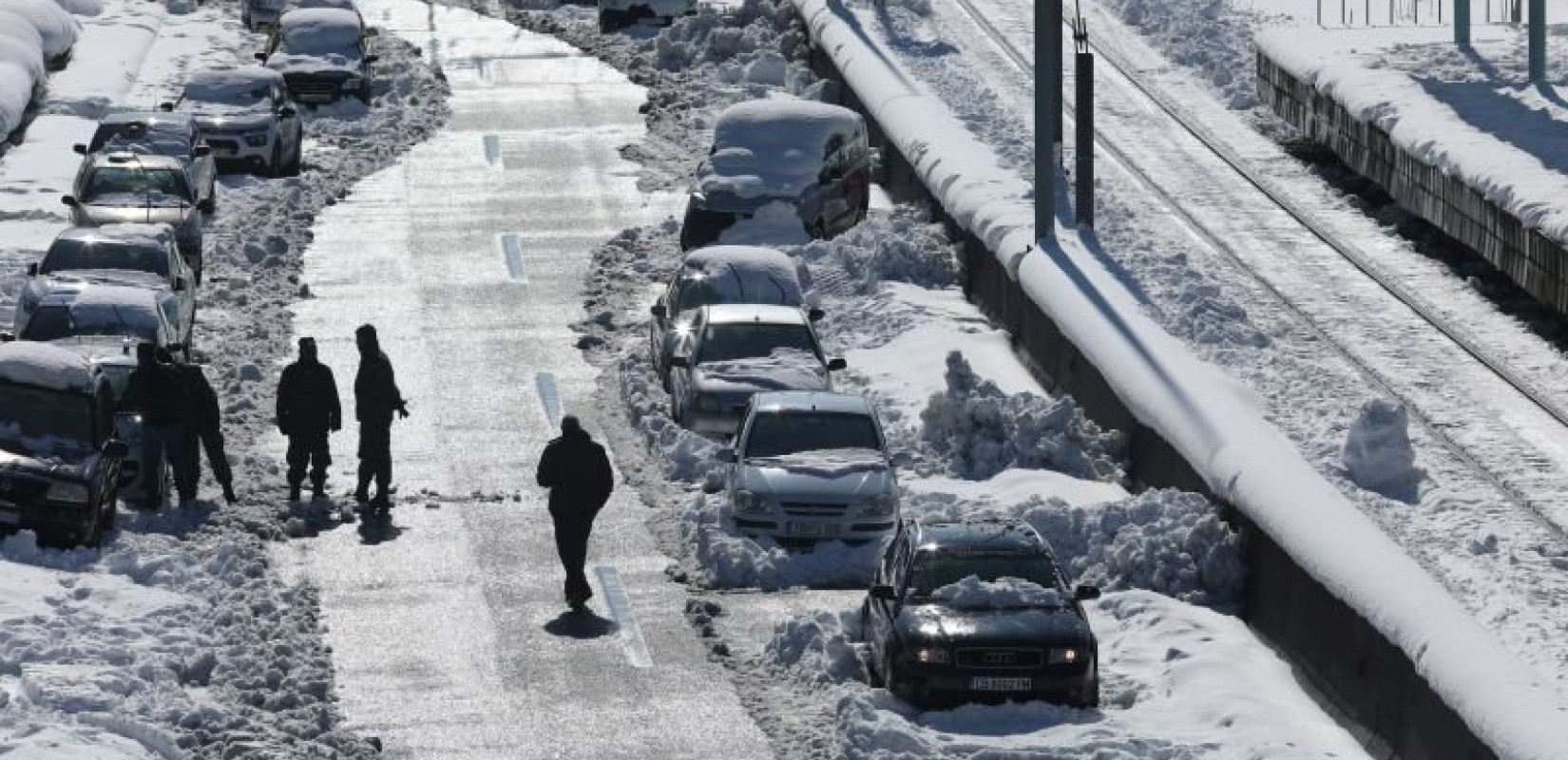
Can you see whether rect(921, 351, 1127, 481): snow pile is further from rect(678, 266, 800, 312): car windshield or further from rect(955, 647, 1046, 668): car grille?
rect(955, 647, 1046, 668): car grille

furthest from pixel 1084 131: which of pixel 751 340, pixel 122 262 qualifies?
pixel 122 262

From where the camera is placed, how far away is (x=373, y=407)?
89.1ft

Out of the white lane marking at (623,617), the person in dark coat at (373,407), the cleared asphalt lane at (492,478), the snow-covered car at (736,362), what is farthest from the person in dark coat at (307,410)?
the snow-covered car at (736,362)

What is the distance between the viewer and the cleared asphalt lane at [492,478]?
21594 millimetres

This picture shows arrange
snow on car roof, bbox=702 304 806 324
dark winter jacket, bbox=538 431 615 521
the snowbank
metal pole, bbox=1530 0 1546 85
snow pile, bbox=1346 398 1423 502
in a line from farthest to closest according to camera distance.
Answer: metal pole, bbox=1530 0 1546 85 < snow on car roof, bbox=702 304 806 324 < snow pile, bbox=1346 398 1423 502 < dark winter jacket, bbox=538 431 615 521 < the snowbank

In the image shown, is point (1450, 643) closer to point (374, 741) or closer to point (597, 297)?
point (374, 741)

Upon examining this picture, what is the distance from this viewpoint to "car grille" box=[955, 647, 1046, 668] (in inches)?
823

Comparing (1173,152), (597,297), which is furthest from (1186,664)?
(1173,152)

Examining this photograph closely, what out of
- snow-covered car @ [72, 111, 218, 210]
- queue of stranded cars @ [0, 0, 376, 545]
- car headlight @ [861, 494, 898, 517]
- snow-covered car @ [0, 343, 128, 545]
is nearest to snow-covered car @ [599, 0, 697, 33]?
queue of stranded cars @ [0, 0, 376, 545]

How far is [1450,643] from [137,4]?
4611 cm

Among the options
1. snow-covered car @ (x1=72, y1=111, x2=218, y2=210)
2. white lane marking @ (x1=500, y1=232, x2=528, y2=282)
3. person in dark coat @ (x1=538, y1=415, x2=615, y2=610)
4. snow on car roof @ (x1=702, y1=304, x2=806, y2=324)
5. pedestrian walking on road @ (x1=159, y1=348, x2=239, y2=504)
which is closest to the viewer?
person in dark coat @ (x1=538, y1=415, x2=615, y2=610)

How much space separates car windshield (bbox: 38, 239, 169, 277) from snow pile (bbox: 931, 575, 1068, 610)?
14.0 meters

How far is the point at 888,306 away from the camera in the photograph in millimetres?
34938

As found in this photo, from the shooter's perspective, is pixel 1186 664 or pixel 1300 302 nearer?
pixel 1186 664
